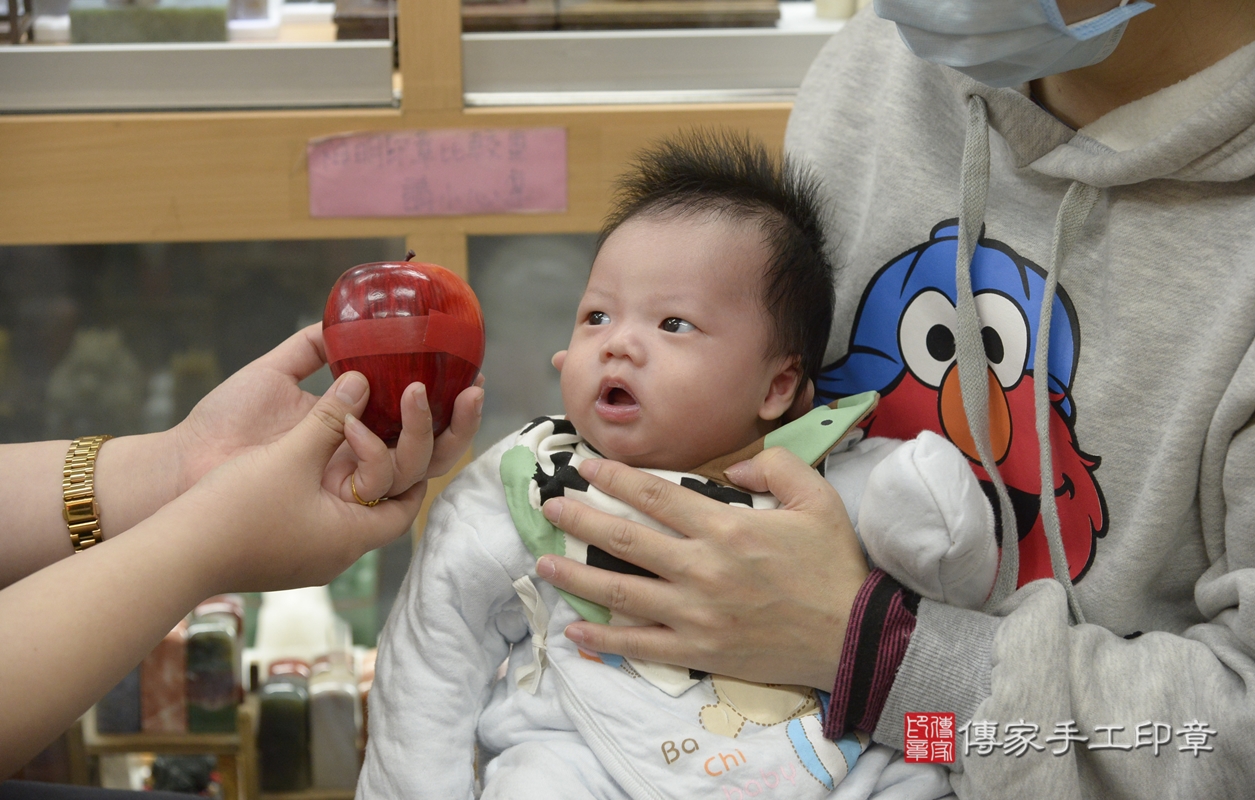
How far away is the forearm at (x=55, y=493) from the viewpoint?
1019mm

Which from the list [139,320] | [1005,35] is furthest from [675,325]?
[139,320]

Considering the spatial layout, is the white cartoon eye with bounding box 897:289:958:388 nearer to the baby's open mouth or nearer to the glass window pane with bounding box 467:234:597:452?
the baby's open mouth

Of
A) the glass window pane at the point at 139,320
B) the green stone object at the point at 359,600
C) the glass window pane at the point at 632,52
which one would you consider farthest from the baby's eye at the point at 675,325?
the green stone object at the point at 359,600

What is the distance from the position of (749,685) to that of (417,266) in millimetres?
508

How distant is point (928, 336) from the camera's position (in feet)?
3.64

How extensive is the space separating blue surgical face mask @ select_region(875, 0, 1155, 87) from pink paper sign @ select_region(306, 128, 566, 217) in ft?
2.16

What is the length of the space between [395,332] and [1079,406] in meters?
0.66

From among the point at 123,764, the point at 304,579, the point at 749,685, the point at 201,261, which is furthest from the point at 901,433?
the point at 123,764

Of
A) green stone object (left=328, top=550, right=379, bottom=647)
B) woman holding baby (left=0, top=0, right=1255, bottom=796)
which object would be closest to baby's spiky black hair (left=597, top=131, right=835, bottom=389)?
woman holding baby (left=0, top=0, right=1255, bottom=796)

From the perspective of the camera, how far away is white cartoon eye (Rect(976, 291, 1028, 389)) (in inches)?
40.5

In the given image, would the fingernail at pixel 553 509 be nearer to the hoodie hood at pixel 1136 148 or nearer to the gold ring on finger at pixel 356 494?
the gold ring on finger at pixel 356 494

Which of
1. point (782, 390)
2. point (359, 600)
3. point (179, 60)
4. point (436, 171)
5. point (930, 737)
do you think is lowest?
point (359, 600)

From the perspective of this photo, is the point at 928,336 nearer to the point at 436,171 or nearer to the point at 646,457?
the point at 646,457

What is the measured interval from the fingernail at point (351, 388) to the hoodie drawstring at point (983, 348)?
0.59 meters
